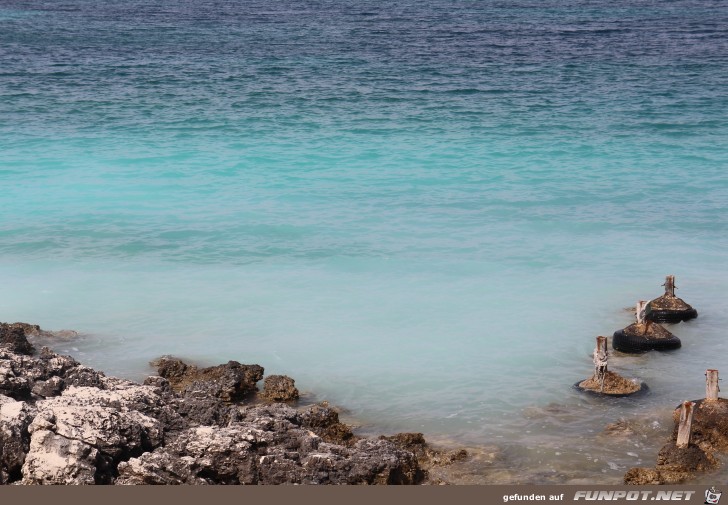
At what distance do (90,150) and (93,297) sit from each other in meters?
14.6

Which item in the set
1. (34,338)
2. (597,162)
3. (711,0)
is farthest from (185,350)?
(711,0)

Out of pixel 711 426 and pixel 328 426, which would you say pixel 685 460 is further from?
pixel 328 426

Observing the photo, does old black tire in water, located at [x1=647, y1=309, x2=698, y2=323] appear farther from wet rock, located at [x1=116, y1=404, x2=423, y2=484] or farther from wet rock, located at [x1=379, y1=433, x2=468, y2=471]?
wet rock, located at [x1=116, y1=404, x2=423, y2=484]

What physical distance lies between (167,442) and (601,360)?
542 cm

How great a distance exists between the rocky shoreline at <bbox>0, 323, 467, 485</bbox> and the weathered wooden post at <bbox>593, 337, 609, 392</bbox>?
245 cm

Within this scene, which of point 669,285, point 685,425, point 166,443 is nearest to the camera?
point 166,443

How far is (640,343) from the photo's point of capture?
13367 millimetres

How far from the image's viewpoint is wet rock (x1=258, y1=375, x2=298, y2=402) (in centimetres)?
1212

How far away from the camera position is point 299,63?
43219 millimetres

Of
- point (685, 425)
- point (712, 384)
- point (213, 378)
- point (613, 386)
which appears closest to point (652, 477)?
point (685, 425)

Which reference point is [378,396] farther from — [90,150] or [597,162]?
[90,150]

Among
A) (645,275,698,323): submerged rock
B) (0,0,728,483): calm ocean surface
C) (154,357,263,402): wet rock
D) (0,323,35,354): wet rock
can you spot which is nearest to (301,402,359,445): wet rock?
(0,0,728,483): calm ocean surface

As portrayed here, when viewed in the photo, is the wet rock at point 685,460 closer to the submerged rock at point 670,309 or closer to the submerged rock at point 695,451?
the submerged rock at point 695,451

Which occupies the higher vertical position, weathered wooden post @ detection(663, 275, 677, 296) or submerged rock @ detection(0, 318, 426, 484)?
Answer: weathered wooden post @ detection(663, 275, 677, 296)
